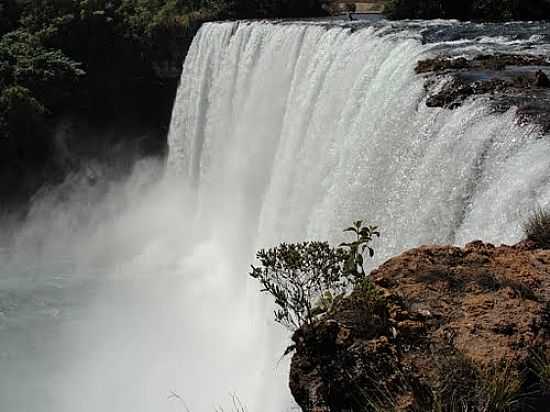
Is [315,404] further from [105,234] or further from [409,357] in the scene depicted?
[105,234]

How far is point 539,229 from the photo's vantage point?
5.46 meters

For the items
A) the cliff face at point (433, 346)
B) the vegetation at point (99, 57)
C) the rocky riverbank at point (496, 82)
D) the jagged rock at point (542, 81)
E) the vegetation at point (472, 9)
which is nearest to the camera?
the cliff face at point (433, 346)

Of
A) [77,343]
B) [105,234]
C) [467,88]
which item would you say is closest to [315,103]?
[467,88]

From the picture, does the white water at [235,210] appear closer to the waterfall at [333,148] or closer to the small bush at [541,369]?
the waterfall at [333,148]

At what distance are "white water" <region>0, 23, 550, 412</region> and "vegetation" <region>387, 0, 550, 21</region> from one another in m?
6.55

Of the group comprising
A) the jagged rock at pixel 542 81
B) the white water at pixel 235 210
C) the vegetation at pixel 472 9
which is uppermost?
the vegetation at pixel 472 9

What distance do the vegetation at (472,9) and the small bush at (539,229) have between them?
16.3 m

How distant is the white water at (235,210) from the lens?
779 centimetres

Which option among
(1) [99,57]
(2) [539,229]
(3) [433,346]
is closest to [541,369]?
(3) [433,346]

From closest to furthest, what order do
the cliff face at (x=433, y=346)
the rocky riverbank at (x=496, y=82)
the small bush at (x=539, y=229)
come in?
the cliff face at (x=433, y=346) < the small bush at (x=539, y=229) < the rocky riverbank at (x=496, y=82)

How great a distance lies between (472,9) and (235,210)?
10550mm

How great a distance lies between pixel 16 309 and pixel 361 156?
11.8 metres

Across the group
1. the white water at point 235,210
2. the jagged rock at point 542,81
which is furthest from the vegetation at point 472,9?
the jagged rock at point 542,81

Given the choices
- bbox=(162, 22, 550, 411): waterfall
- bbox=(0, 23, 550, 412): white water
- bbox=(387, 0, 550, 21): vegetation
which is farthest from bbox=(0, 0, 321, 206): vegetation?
bbox=(387, 0, 550, 21): vegetation
